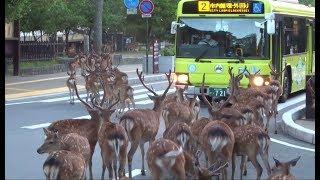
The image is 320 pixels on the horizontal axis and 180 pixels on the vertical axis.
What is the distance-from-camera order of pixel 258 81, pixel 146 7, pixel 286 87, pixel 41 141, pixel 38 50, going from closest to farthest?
pixel 41 141
pixel 258 81
pixel 286 87
pixel 146 7
pixel 38 50

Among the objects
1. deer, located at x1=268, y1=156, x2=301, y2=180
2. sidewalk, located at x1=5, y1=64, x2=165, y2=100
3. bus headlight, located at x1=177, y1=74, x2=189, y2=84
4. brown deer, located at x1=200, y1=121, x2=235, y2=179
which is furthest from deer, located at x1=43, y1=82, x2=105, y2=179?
sidewalk, located at x1=5, y1=64, x2=165, y2=100

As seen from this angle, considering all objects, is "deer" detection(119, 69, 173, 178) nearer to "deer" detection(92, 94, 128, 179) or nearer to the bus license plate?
"deer" detection(92, 94, 128, 179)

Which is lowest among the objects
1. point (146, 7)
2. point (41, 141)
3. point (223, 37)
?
point (41, 141)

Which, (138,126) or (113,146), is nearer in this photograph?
(113,146)

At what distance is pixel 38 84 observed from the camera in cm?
2398

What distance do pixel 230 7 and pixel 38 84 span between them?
10.0 m

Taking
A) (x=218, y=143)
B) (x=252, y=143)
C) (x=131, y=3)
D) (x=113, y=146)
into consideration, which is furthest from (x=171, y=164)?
(x=131, y=3)

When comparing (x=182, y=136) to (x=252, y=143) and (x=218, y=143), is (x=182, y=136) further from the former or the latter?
(x=252, y=143)

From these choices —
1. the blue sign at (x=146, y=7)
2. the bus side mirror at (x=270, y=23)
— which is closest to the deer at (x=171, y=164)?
the bus side mirror at (x=270, y=23)

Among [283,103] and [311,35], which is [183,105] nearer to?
[283,103]

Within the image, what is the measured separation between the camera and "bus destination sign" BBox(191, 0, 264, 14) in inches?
640
